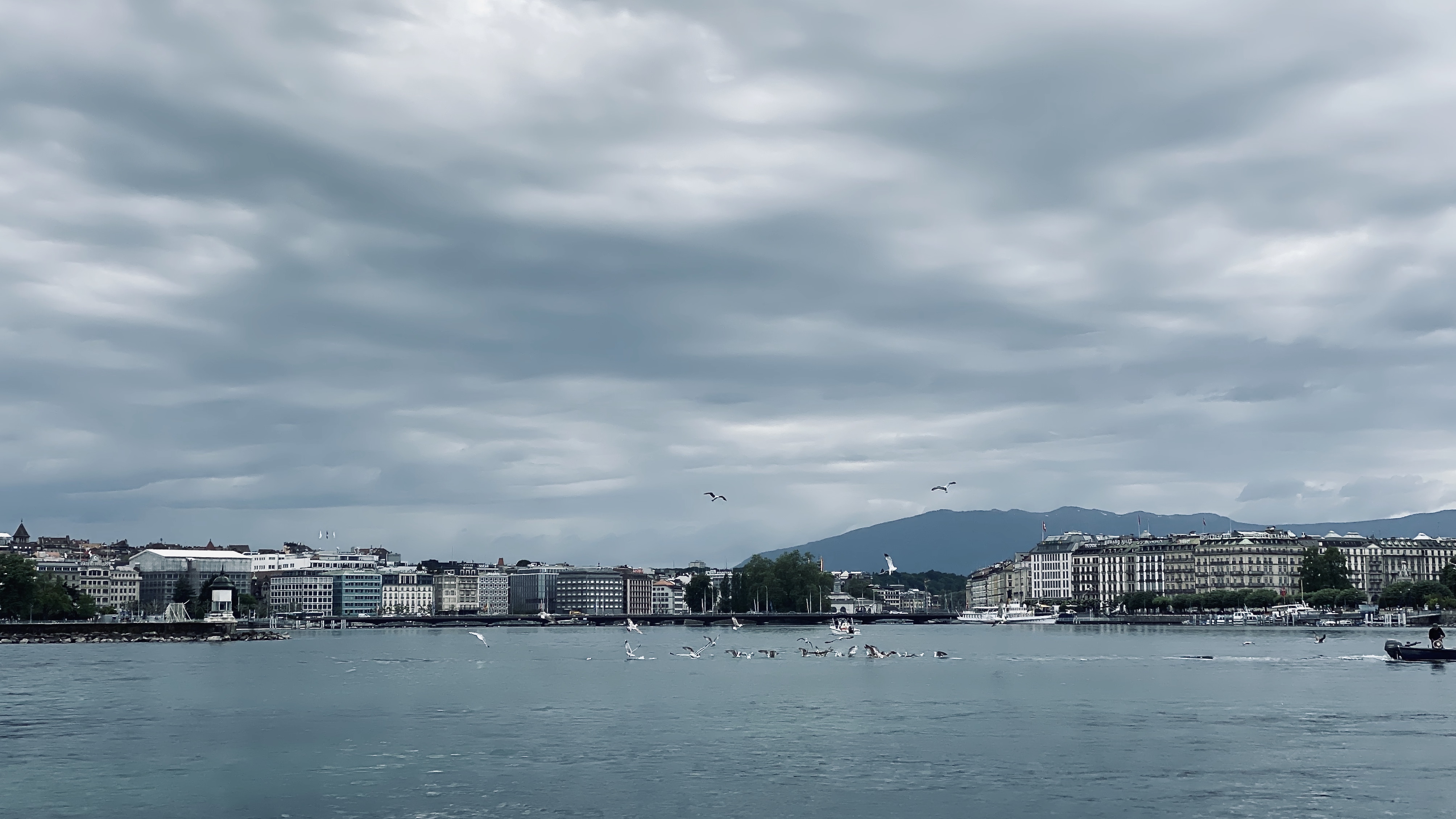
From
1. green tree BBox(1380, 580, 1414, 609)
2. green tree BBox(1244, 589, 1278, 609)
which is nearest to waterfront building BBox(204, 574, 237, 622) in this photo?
green tree BBox(1244, 589, 1278, 609)

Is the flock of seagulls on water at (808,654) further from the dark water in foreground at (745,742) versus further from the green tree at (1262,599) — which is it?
the green tree at (1262,599)

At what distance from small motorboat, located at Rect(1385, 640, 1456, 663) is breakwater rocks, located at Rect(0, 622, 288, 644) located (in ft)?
374

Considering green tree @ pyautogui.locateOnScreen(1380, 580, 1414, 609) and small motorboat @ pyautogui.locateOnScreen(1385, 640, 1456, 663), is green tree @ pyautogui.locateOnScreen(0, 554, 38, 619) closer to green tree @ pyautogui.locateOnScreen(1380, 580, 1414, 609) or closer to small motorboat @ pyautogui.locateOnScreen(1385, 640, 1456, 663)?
small motorboat @ pyautogui.locateOnScreen(1385, 640, 1456, 663)

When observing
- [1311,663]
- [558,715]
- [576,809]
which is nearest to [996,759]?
[576,809]

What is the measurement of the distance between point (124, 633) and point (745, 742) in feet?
461

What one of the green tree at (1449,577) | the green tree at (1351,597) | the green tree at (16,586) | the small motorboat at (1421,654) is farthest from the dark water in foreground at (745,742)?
the green tree at (1351,597)

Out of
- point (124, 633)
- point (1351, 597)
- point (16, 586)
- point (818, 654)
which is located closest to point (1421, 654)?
point (818, 654)

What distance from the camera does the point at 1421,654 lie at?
79.6 meters

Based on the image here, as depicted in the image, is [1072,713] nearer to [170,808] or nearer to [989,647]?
[170,808]

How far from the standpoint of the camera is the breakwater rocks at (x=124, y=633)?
493ft

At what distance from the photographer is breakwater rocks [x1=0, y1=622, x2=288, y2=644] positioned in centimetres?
15038

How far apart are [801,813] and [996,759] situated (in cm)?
946

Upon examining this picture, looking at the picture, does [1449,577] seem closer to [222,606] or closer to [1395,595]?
[1395,595]

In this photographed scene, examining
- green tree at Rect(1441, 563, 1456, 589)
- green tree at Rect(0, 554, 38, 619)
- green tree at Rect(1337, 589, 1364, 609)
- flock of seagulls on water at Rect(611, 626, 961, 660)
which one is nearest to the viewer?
flock of seagulls on water at Rect(611, 626, 961, 660)
